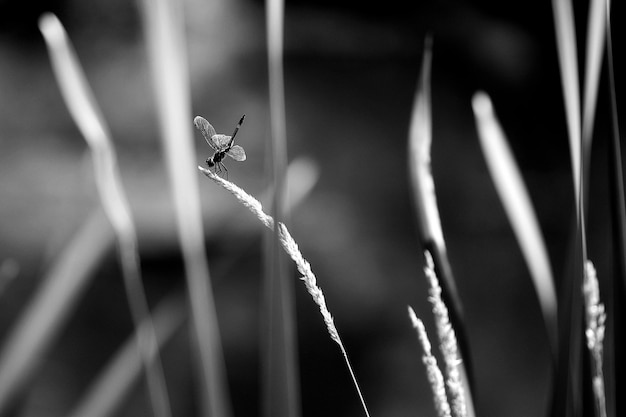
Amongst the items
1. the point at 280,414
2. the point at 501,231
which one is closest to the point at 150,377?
the point at 280,414

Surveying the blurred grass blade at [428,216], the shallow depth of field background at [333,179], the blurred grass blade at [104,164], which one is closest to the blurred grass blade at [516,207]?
the blurred grass blade at [428,216]

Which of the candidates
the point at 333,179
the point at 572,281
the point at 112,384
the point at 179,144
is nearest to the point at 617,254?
the point at 572,281

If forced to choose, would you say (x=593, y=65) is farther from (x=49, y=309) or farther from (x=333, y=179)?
(x=333, y=179)

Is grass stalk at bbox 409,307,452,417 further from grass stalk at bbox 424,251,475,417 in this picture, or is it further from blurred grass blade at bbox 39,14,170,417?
blurred grass blade at bbox 39,14,170,417

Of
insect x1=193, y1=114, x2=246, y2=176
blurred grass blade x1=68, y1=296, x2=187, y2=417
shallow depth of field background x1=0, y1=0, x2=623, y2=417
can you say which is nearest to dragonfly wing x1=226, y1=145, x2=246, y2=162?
insect x1=193, y1=114, x2=246, y2=176

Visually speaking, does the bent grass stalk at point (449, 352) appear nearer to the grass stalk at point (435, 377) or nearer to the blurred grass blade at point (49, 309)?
the grass stalk at point (435, 377)
